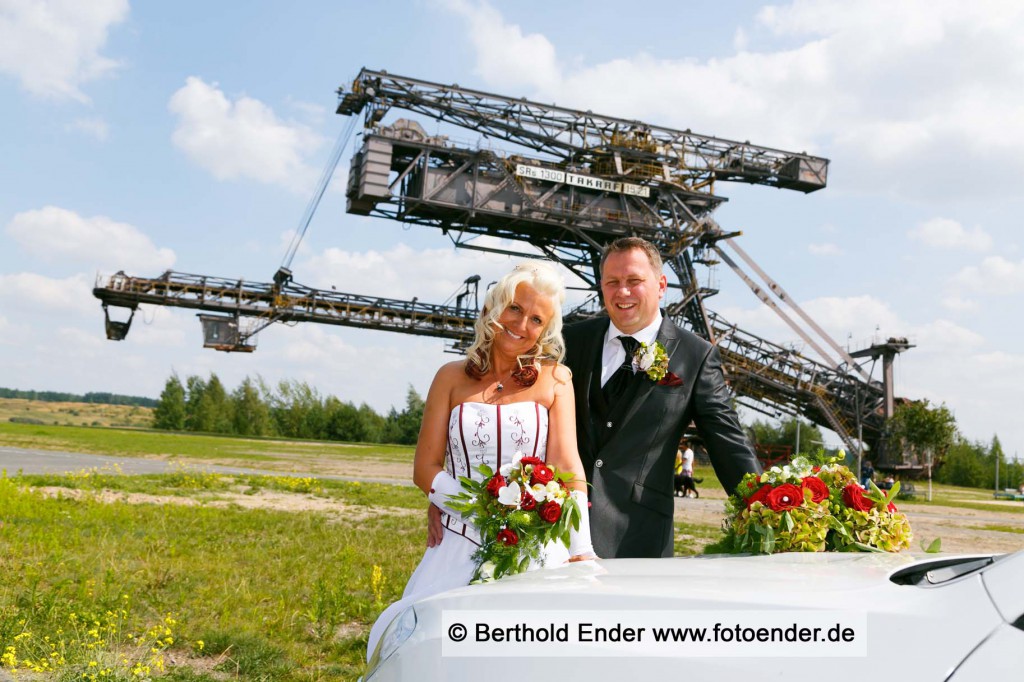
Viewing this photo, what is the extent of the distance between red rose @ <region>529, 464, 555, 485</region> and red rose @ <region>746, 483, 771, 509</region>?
2.55 ft

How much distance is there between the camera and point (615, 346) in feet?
12.9

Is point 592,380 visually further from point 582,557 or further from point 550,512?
point 550,512

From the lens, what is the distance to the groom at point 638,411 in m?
3.65

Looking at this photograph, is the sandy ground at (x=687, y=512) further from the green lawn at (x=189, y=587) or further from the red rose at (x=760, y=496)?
the red rose at (x=760, y=496)

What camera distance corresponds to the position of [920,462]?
40250 mm

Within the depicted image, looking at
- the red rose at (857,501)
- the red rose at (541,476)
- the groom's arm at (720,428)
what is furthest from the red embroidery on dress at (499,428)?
the red rose at (857,501)

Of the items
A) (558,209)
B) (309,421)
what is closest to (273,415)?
(309,421)

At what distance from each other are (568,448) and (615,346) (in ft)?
2.23

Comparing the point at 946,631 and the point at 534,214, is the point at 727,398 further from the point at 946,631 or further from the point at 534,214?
the point at 534,214

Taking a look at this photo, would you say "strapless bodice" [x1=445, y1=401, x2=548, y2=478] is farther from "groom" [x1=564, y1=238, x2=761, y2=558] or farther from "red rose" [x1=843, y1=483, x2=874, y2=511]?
"red rose" [x1=843, y1=483, x2=874, y2=511]

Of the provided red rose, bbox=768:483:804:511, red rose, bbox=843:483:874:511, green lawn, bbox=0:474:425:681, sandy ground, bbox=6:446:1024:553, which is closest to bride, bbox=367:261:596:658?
red rose, bbox=768:483:804:511

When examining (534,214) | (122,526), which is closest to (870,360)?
(534,214)

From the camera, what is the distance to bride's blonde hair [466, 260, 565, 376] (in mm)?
3512

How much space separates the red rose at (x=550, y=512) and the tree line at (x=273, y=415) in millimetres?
67930
